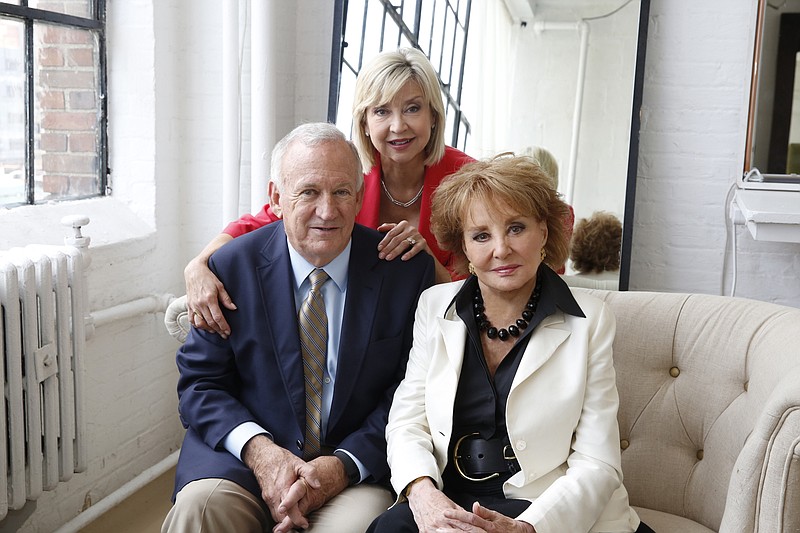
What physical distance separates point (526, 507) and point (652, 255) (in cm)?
149

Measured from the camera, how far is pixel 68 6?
2850 millimetres

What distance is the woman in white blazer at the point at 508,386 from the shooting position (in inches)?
68.8

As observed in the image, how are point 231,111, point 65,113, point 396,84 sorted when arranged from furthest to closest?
point 231,111 < point 65,113 < point 396,84

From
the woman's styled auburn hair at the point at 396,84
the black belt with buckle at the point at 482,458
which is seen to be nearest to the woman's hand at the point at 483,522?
the black belt with buckle at the point at 482,458

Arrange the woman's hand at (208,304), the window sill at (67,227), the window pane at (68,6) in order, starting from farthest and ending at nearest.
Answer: the window pane at (68,6), the window sill at (67,227), the woman's hand at (208,304)

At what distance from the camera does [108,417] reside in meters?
2.91

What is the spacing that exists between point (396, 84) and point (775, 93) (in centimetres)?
127

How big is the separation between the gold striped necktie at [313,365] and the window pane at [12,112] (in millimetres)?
1221

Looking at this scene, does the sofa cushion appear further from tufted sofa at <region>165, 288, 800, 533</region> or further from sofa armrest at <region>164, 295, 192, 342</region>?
sofa armrest at <region>164, 295, 192, 342</region>

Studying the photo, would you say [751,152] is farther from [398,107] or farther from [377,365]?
[377,365]

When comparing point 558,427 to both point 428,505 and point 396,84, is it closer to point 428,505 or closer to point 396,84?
point 428,505

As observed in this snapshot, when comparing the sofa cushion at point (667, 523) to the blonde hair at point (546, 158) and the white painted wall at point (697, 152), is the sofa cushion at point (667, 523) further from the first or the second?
the blonde hair at point (546, 158)

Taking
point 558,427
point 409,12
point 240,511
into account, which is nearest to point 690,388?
point 558,427

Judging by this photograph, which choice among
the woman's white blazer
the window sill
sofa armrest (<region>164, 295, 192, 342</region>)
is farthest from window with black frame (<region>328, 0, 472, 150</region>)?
the woman's white blazer
